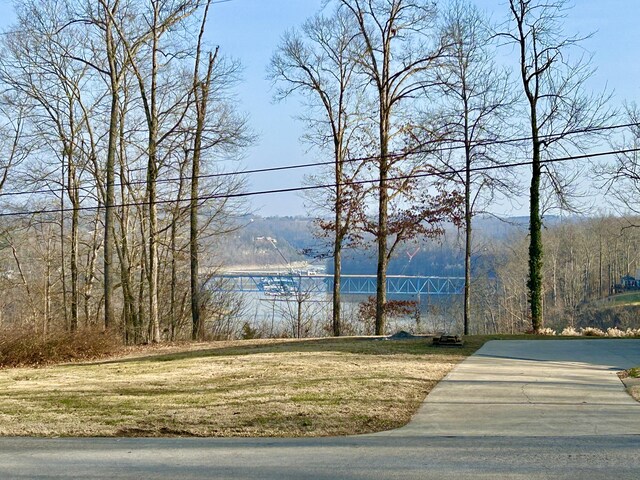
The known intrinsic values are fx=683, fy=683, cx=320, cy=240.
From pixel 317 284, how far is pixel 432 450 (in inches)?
1228

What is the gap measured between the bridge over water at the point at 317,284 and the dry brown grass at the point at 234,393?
17386mm

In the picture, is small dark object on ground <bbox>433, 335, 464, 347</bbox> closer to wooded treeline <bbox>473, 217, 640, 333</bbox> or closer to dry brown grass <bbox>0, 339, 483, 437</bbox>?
dry brown grass <bbox>0, 339, 483, 437</bbox>

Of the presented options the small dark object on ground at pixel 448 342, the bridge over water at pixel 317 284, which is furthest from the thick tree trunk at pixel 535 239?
the bridge over water at pixel 317 284

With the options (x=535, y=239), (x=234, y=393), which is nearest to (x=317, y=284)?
(x=535, y=239)

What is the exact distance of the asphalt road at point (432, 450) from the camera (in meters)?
6.69

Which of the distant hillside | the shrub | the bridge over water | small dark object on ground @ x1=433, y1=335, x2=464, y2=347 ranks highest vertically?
the distant hillside

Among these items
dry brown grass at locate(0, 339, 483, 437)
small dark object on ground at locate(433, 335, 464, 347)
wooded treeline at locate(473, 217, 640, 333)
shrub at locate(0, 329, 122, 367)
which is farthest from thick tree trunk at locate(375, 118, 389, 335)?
wooded treeline at locate(473, 217, 640, 333)

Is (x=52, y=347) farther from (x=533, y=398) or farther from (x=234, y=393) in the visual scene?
(x=533, y=398)

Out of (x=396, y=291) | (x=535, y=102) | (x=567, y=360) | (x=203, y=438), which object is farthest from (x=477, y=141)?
(x=203, y=438)

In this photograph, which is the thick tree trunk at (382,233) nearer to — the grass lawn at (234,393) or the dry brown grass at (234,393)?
the grass lawn at (234,393)

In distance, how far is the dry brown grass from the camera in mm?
9328

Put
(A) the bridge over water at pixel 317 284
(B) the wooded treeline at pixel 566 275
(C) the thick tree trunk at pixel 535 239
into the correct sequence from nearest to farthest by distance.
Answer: (C) the thick tree trunk at pixel 535 239
(A) the bridge over water at pixel 317 284
(B) the wooded treeline at pixel 566 275

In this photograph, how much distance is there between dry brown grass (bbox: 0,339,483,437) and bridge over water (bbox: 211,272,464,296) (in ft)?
57.0

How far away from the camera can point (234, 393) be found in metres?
11.7
